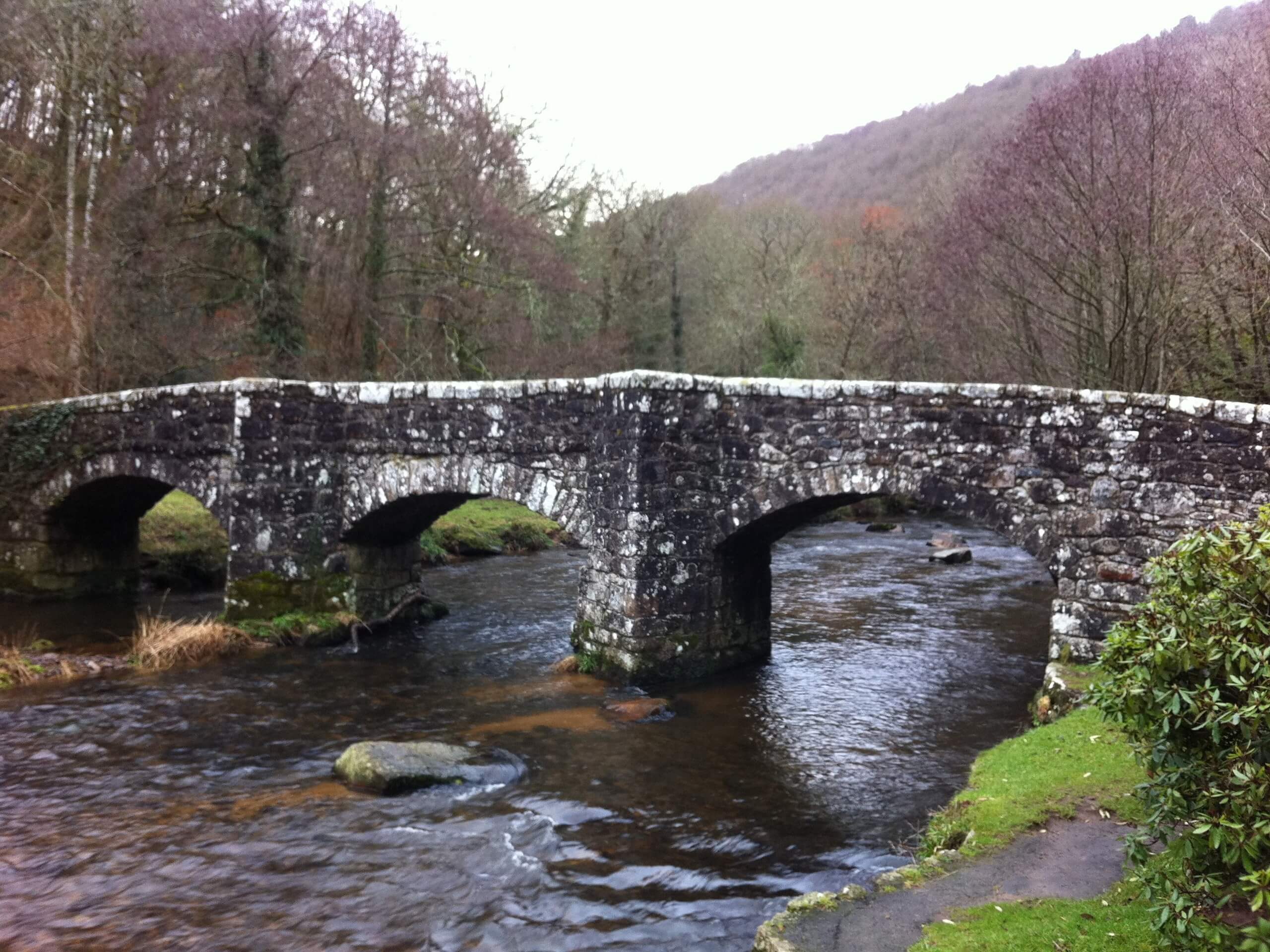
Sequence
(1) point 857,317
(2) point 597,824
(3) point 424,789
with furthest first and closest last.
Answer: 1. (1) point 857,317
2. (3) point 424,789
3. (2) point 597,824

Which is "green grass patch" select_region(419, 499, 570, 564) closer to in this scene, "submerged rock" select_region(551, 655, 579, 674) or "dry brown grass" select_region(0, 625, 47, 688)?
"submerged rock" select_region(551, 655, 579, 674)

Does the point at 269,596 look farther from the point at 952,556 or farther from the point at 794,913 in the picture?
the point at 952,556

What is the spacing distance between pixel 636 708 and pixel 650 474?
7.53ft

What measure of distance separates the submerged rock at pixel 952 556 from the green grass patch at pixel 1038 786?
1084cm

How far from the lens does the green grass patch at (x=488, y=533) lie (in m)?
18.4

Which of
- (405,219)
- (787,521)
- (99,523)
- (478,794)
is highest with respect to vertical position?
(405,219)

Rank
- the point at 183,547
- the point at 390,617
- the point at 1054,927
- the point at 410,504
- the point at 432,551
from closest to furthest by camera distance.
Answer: the point at 1054,927
the point at 410,504
the point at 390,617
the point at 183,547
the point at 432,551

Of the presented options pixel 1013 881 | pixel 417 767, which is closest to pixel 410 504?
pixel 417 767

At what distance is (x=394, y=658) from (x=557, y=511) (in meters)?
2.71

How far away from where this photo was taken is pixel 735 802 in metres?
7.30

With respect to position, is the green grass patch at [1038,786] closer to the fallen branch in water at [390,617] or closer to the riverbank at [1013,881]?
the riverbank at [1013,881]

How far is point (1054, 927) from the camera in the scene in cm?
424

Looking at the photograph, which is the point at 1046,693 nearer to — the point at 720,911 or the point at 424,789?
the point at 720,911

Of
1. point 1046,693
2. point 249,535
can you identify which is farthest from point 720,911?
point 249,535
